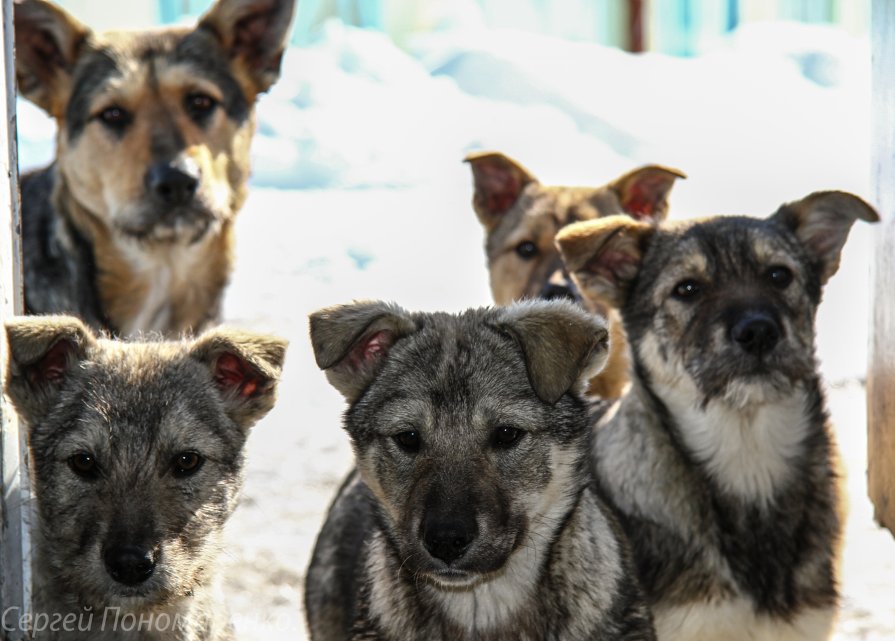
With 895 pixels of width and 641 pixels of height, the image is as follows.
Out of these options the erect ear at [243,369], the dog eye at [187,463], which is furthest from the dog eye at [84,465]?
the erect ear at [243,369]

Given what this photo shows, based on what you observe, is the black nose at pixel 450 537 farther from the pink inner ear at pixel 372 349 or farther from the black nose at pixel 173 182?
the black nose at pixel 173 182

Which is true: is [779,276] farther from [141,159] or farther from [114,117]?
[114,117]

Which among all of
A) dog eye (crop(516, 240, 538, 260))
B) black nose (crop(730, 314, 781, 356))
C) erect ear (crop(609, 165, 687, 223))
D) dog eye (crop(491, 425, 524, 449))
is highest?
dog eye (crop(491, 425, 524, 449))

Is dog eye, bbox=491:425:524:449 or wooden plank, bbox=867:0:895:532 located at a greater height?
dog eye, bbox=491:425:524:449

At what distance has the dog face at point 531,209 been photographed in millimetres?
7873

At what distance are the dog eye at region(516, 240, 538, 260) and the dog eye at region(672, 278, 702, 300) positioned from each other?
243 centimetres

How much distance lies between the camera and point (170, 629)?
179 inches

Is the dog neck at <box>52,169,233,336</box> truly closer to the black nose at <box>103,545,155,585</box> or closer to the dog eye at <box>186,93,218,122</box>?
the dog eye at <box>186,93,218,122</box>

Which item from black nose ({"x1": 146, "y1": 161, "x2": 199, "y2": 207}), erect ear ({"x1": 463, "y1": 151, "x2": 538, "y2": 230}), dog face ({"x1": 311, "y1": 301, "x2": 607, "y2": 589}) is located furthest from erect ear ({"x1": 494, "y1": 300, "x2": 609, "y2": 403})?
erect ear ({"x1": 463, "y1": 151, "x2": 538, "y2": 230})

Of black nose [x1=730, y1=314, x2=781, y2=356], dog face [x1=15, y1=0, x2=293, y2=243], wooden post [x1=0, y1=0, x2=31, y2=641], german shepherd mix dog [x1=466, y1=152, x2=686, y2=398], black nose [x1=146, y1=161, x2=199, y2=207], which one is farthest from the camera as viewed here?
german shepherd mix dog [x1=466, y1=152, x2=686, y2=398]

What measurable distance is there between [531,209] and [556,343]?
3838 mm

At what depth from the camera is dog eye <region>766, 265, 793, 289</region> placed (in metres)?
5.60

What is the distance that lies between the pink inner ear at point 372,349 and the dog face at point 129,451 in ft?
1.02

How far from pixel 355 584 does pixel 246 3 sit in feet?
11.6
